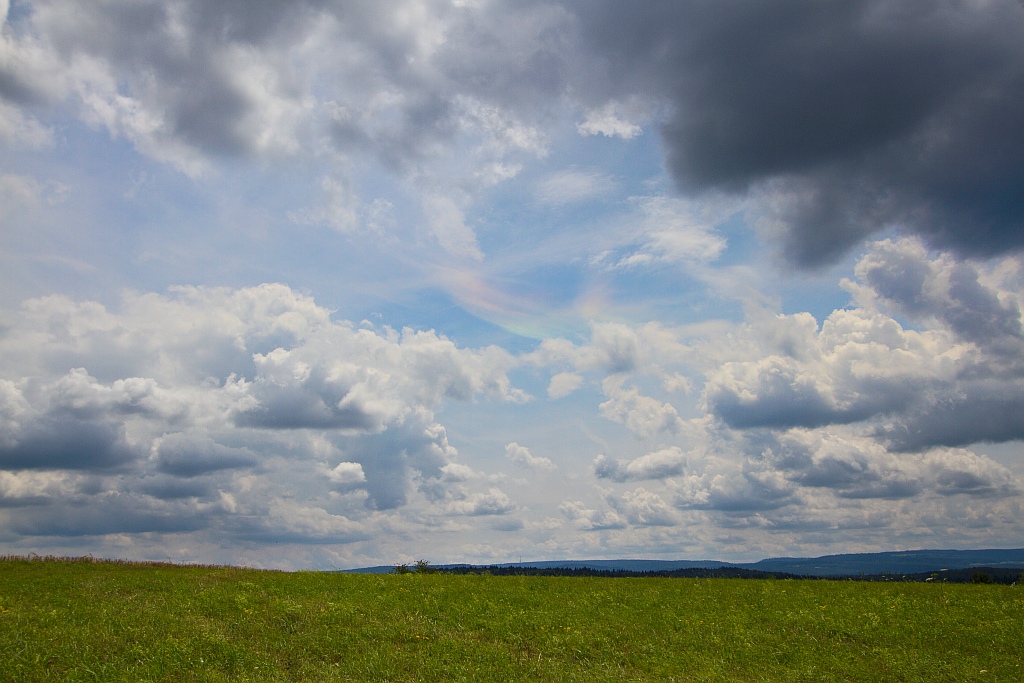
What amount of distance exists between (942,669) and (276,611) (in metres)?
23.2

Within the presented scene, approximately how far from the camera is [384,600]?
27.9m

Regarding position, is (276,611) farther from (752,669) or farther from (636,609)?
(752,669)

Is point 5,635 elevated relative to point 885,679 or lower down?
elevated

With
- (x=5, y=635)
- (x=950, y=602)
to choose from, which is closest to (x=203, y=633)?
(x=5, y=635)

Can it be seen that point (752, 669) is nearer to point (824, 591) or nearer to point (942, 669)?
point (942, 669)

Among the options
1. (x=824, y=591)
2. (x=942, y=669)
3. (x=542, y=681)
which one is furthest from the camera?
(x=824, y=591)

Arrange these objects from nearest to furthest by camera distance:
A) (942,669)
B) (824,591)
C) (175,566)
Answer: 1. (942,669)
2. (824,591)
3. (175,566)

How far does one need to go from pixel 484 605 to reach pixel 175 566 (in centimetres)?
2018

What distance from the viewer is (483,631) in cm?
2433

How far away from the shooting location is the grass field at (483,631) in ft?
65.9

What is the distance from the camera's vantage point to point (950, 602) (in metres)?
29.0

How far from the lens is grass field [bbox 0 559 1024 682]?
20.1m

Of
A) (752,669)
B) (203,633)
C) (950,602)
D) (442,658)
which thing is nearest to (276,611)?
(203,633)

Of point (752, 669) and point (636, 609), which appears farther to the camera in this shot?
point (636, 609)
